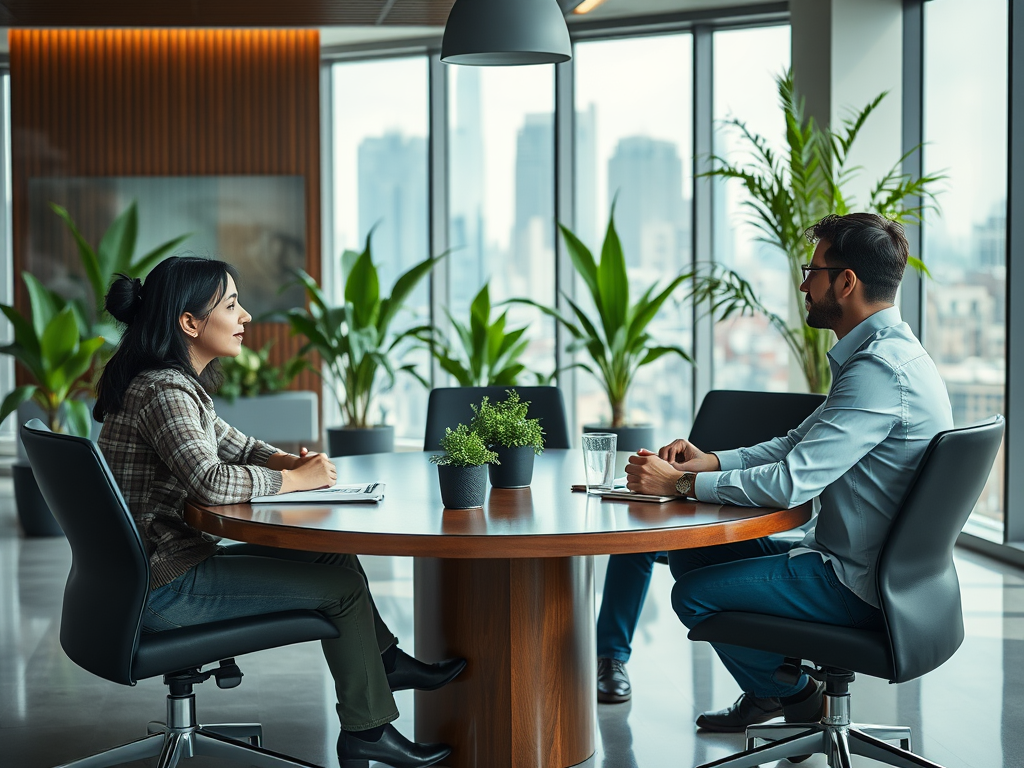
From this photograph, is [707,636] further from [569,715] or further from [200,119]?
[200,119]

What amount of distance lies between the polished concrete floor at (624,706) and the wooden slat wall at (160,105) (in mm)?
→ 4117

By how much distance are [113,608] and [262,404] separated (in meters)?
4.36

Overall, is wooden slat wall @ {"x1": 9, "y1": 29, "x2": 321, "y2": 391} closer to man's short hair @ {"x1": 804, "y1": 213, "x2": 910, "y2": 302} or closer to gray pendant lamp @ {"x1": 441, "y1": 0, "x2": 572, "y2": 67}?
gray pendant lamp @ {"x1": 441, "y1": 0, "x2": 572, "y2": 67}

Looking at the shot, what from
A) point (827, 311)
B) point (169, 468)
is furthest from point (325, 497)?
point (827, 311)

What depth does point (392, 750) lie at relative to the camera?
2248 millimetres

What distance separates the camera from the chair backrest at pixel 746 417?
2820 mm

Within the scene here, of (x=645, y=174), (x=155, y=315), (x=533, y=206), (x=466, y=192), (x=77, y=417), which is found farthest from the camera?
(x=466, y=192)

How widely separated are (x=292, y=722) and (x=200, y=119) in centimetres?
537

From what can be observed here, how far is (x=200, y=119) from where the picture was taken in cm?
716

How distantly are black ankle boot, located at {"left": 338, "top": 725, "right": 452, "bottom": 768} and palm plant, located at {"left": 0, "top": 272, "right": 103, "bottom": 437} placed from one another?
3.18 meters

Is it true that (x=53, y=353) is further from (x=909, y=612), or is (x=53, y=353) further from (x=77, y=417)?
(x=909, y=612)

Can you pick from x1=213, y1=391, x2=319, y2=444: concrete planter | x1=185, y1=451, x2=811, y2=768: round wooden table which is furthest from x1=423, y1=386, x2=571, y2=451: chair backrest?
x1=213, y1=391, x2=319, y2=444: concrete planter

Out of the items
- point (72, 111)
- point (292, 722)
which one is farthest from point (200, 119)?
point (292, 722)

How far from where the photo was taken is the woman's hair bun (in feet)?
7.36
